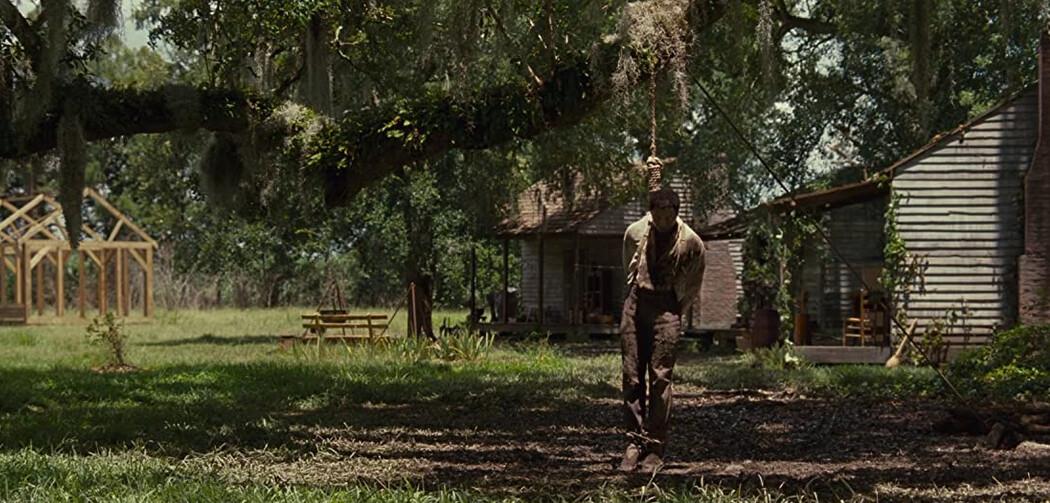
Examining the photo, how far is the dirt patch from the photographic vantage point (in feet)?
26.2

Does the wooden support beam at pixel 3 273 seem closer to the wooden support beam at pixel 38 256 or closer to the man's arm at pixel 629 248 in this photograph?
the wooden support beam at pixel 38 256

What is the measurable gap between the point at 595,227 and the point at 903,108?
24.4ft

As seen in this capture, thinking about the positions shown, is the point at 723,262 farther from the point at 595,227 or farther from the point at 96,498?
the point at 96,498

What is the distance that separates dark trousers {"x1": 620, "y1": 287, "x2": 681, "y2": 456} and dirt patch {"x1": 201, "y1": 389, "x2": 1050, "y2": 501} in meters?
0.30

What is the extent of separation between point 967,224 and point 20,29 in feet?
47.0

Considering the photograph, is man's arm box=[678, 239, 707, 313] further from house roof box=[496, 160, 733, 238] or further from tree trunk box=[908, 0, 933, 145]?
house roof box=[496, 160, 733, 238]

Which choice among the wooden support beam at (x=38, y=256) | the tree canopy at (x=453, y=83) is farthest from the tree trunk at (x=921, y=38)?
the wooden support beam at (x=38, y=256)

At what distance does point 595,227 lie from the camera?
1228 inches

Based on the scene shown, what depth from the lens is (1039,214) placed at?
63.0 ft

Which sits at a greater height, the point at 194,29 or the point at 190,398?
the point at 194,29

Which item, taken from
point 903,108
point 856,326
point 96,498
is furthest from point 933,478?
point 903,108

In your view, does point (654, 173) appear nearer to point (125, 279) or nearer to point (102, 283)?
point (102, 283)

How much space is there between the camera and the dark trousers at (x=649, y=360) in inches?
350

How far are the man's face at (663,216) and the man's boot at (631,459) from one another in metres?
1.48
